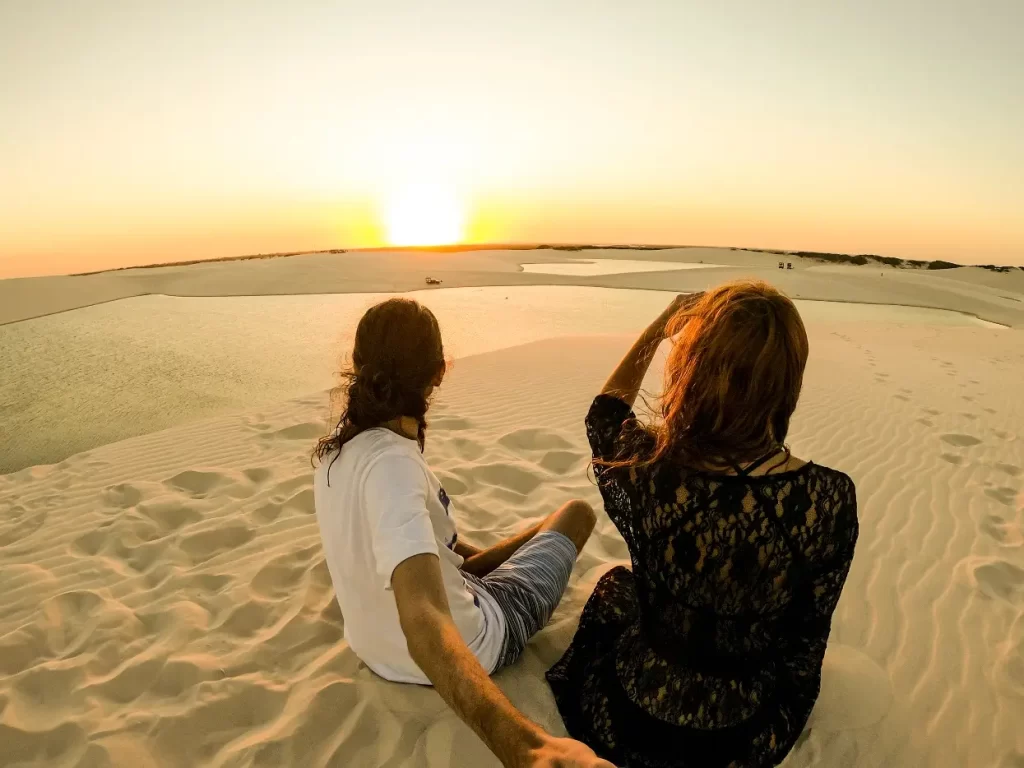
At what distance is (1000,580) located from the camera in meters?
3.39

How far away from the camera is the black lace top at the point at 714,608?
1.59m

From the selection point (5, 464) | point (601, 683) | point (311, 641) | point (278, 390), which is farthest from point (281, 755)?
point (278, 390)

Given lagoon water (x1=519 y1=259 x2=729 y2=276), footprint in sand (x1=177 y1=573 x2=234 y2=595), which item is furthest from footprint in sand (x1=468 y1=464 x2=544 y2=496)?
lagoon water (x1=519 y1=259 x2=729 y2=276)

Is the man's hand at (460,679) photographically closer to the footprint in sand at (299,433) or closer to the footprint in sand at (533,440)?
the footprint in sand at (533,440)

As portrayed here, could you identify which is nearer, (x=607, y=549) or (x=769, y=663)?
(x=769, y=663)

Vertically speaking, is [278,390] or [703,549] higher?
[703,549]

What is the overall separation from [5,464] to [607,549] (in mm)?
4776

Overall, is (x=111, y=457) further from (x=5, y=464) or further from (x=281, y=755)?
(x=281, y=755)

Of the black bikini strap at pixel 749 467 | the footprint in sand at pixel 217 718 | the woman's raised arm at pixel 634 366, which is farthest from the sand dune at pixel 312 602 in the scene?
the black bikini strap at pixel 749 467

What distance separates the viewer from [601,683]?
6.63 feet

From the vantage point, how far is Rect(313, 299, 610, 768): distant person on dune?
1.31 m

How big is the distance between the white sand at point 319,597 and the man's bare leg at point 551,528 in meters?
0.35

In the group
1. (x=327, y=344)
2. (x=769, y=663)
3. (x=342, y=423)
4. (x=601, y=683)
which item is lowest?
(x=327, y=344)

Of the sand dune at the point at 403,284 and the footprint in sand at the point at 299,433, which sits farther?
the sand dune at the point at 403,284
